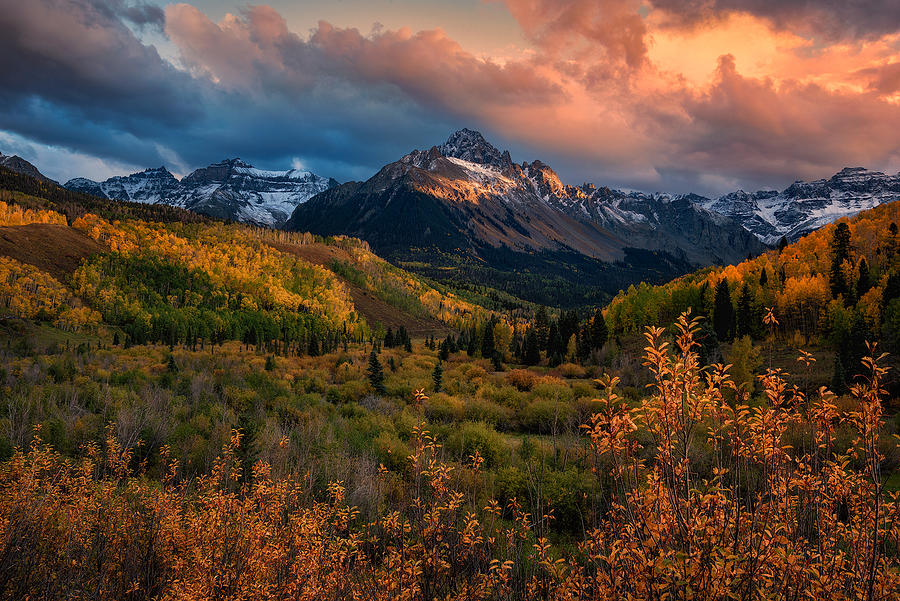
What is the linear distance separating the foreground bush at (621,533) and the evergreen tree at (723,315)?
228ft

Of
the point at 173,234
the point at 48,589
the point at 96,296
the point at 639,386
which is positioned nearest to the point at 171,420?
the point at 48,589

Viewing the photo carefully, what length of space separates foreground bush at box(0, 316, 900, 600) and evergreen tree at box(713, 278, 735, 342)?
228 ft

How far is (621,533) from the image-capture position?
16.4 feet

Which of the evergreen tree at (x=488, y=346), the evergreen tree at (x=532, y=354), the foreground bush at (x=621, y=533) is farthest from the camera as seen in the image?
the evergreen tree at (x=488, y=346)

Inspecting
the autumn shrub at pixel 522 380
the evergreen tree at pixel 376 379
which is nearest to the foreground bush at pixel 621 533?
the evergreen tree at pixel 376 379

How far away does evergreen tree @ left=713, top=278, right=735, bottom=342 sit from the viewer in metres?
69.2

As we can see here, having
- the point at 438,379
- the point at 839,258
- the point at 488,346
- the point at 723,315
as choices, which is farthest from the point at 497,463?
the point at 839,258

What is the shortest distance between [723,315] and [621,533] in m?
79.3

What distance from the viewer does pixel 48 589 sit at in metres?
8.74

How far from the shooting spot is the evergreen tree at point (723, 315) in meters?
69.2

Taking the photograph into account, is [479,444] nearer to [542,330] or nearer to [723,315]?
[723,315]

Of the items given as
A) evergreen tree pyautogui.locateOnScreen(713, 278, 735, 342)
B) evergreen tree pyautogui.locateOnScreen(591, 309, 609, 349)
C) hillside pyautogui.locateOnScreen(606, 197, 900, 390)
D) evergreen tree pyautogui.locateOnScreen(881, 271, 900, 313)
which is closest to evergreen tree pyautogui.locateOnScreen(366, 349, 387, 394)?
hillside pyautogui.locateOnScreen(606, 197, 900, 390)

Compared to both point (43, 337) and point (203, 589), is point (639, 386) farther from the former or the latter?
point (43, 337)

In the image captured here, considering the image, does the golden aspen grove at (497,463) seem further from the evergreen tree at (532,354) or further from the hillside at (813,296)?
the hillside at (813,296)
